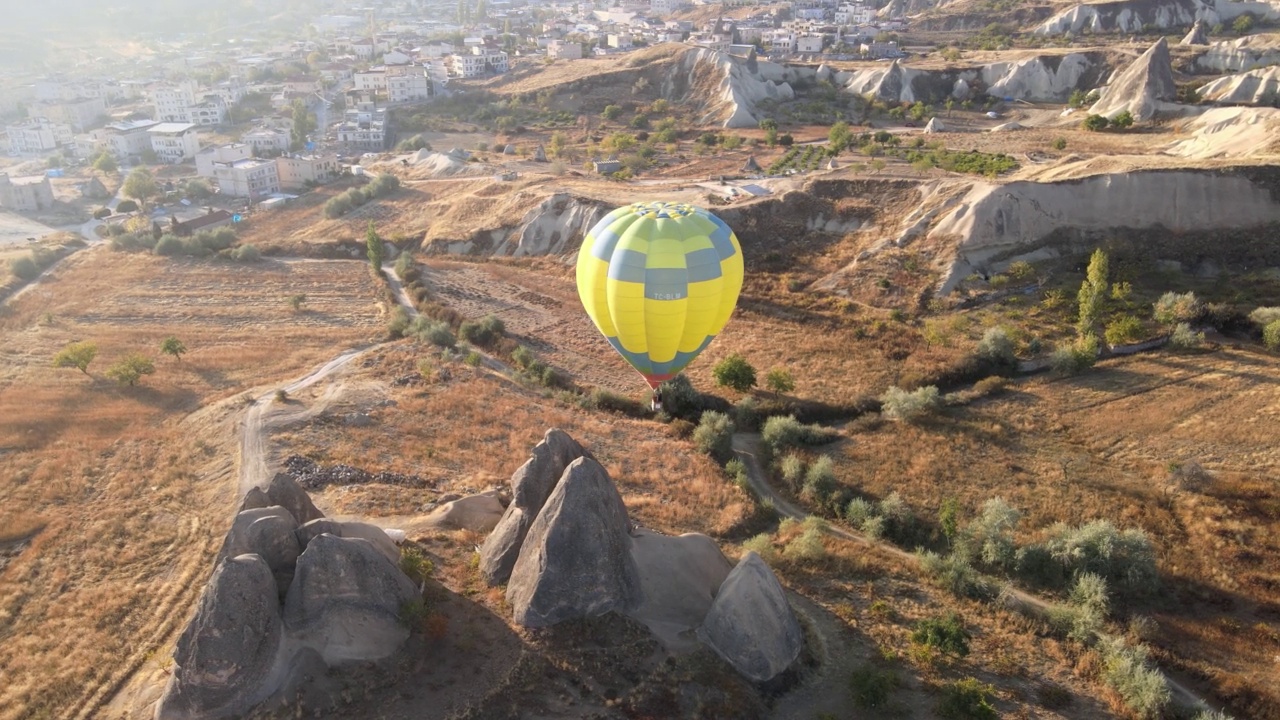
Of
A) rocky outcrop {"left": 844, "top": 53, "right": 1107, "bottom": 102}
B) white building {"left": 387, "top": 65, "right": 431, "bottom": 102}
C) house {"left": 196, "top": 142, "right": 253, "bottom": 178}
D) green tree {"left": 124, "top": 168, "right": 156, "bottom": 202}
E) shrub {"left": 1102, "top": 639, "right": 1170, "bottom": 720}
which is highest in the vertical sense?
white building {"left": 387, "top": 65, "right": 431, "bottom": 102}

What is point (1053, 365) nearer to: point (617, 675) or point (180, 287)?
point (617, 675)

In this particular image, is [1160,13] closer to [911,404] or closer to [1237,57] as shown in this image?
[1237,57]

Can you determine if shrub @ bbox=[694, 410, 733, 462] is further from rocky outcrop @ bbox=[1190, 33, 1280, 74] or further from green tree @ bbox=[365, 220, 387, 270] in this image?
rocky outcrop @ bbox=[1190, 33, 1280, 74]

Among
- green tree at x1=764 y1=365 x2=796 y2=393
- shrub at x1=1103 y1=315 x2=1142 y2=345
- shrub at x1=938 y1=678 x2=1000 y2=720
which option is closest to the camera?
shrub at x1=938 y1=678 x2=1000 y2=720

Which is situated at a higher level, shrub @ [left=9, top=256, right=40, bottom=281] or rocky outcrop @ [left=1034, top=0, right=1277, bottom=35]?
rocky outcrop @ [left=1034, top=0, right=1277, bottom=35]

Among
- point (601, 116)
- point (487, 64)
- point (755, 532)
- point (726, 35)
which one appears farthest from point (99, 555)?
point (726, 35)

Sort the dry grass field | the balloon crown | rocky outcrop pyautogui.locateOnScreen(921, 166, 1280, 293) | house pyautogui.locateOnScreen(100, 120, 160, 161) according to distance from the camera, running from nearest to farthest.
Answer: the dry grass field
the balloon crown
rocky outcrop pyautogui.locateOnScreen(921, 166, 1280, 293)
house pyautogui.locateOnScreen(100, 120, 160, 161)

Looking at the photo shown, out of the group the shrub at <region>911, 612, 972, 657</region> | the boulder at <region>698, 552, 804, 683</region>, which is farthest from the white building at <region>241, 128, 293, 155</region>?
the shrub at <region>911, 612, 972, 657</region>
